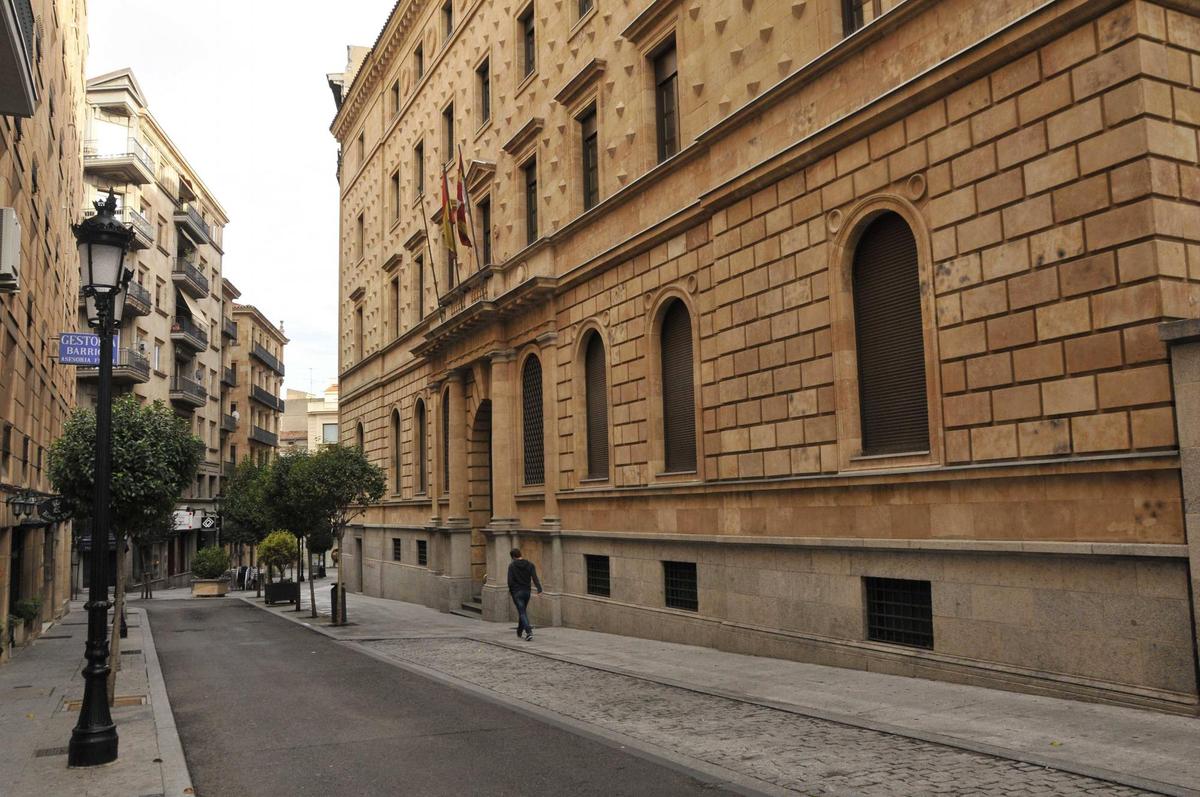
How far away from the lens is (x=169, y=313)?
59969mm

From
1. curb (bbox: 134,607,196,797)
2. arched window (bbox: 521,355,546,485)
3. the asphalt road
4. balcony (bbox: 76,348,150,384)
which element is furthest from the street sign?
balcony (bbox: 76,348,150,384)

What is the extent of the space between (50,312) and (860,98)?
74.3 feet

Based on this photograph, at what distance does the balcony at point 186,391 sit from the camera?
2350 inches

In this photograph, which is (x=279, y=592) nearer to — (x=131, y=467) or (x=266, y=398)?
(x=131, y=467)

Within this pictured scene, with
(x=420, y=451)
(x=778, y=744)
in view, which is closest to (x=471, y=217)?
(x=420, y=451)

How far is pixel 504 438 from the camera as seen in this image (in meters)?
24.7

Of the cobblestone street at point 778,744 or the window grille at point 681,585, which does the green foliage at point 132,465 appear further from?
the window grille at point 681,585

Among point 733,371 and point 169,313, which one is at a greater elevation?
point 169,313

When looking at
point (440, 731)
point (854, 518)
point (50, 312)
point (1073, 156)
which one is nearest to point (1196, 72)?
point (1073, 156)

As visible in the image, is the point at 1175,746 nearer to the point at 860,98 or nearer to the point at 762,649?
the point at 762,649

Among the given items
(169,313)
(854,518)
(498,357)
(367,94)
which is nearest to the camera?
(854,518)

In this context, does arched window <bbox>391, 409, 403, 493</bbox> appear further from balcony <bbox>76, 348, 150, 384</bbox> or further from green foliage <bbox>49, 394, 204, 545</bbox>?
green foliage <bbox>49, 394, 204, 545</bbox>

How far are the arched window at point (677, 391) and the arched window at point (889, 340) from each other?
451cm

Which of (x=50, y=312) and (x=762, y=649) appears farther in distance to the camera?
(x=50, y=312)
